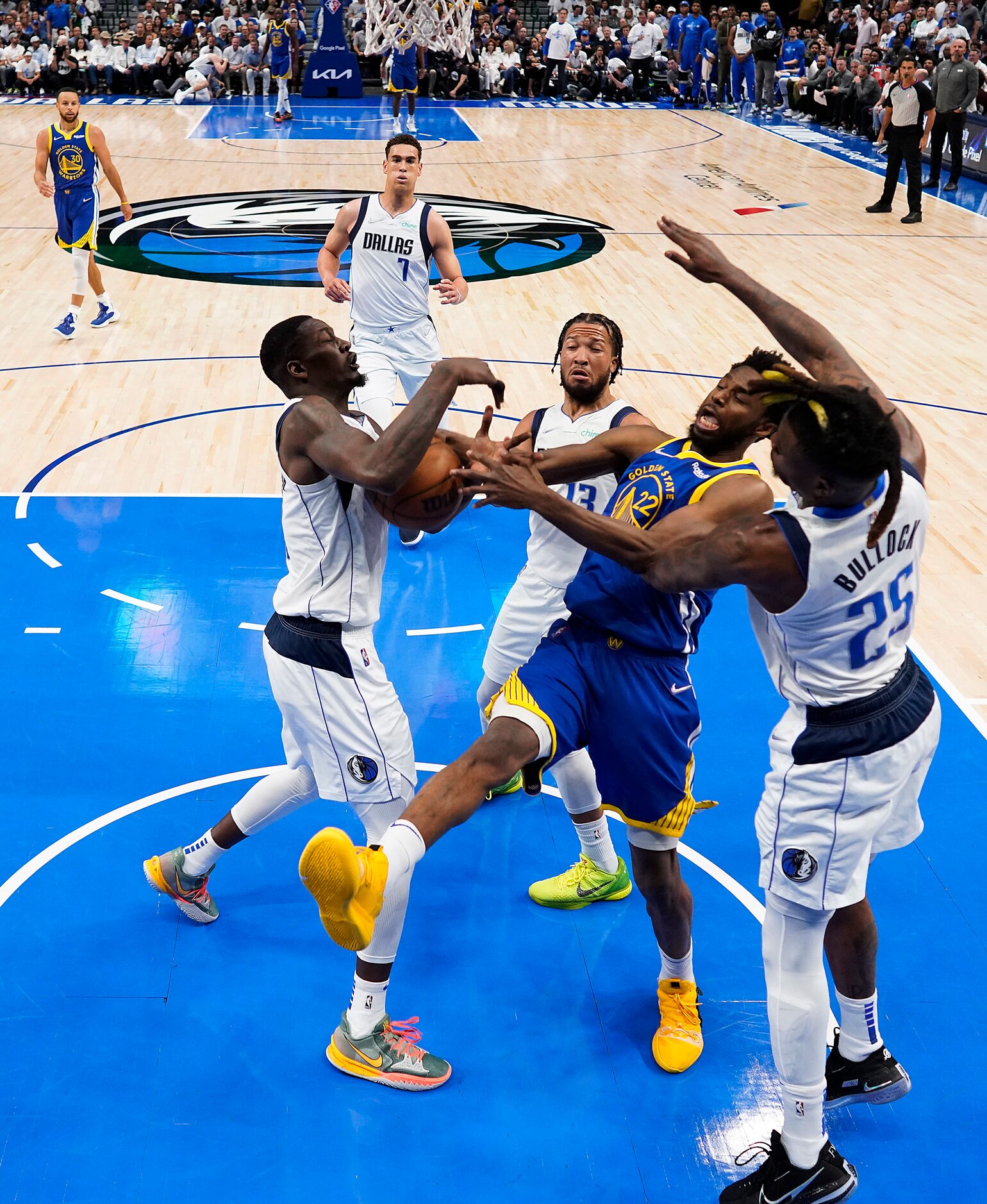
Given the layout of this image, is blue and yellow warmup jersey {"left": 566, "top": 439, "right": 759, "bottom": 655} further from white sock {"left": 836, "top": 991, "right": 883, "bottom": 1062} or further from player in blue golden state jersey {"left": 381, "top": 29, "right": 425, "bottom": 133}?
player in blue golden state jersey {"left": 381, "top": 29, "right": 425, "bottom": 133}

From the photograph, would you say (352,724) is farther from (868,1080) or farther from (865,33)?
(865,33)

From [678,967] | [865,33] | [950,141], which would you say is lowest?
[678,967]

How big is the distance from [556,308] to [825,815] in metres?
9.54

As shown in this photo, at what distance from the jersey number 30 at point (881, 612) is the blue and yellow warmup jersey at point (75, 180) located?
29.8 feet

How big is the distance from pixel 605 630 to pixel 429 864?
4.91 feet

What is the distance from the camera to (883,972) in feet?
13.6

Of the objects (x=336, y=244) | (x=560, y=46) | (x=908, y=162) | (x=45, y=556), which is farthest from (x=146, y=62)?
(x=45, y=556)

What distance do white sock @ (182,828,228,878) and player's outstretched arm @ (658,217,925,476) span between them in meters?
2.45

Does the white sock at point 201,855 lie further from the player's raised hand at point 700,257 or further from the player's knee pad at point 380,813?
the player's raised hand at point 700,257

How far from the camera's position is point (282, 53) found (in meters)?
25.3

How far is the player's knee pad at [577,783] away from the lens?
4.27m

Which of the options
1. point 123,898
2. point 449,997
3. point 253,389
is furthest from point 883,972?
point 253,389

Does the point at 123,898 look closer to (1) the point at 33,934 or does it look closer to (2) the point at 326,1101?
(1) the point at 33,934

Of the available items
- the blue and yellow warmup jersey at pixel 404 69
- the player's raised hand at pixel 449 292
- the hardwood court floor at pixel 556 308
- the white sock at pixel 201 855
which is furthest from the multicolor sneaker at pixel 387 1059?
the blue and yellow warmup jersey at pixel 404 69
